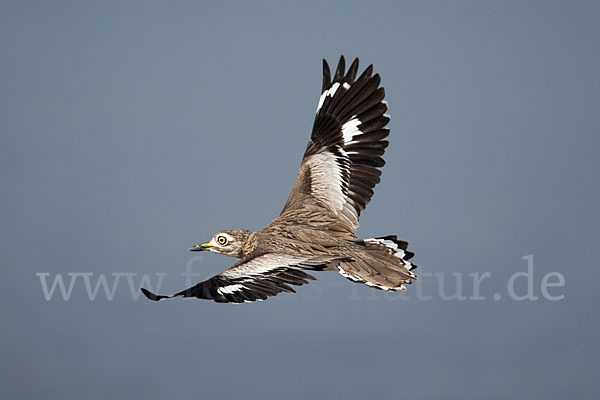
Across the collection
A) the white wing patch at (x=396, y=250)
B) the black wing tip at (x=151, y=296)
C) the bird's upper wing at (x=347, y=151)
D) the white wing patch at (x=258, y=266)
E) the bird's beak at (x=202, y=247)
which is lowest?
the black wing tip at (x=151, y=296)

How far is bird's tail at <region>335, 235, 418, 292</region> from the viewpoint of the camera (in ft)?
31.3

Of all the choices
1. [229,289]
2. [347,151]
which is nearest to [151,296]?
[229,289]

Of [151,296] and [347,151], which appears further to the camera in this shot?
[347,151]

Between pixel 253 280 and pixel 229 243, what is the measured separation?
119 cm

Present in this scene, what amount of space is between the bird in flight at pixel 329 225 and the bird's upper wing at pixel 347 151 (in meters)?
0.02

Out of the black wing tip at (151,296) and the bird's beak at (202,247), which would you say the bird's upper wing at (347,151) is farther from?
the black wing tip at (151,296)

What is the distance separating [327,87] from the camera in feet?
37.4

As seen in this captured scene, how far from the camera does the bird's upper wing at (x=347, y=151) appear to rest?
1095 cm

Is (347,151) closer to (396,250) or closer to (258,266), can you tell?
(396,250)

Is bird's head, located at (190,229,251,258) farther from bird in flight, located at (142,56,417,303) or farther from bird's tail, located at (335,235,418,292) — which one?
bird's tail, located at (335,235,418,292)

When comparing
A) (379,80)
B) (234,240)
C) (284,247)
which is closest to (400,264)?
(284,247)

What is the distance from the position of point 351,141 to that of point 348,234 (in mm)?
1764

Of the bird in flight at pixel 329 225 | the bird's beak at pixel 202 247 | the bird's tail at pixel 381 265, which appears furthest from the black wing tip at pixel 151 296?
the bird's tail at pixel 381 265

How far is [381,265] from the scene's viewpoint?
32.0ft
